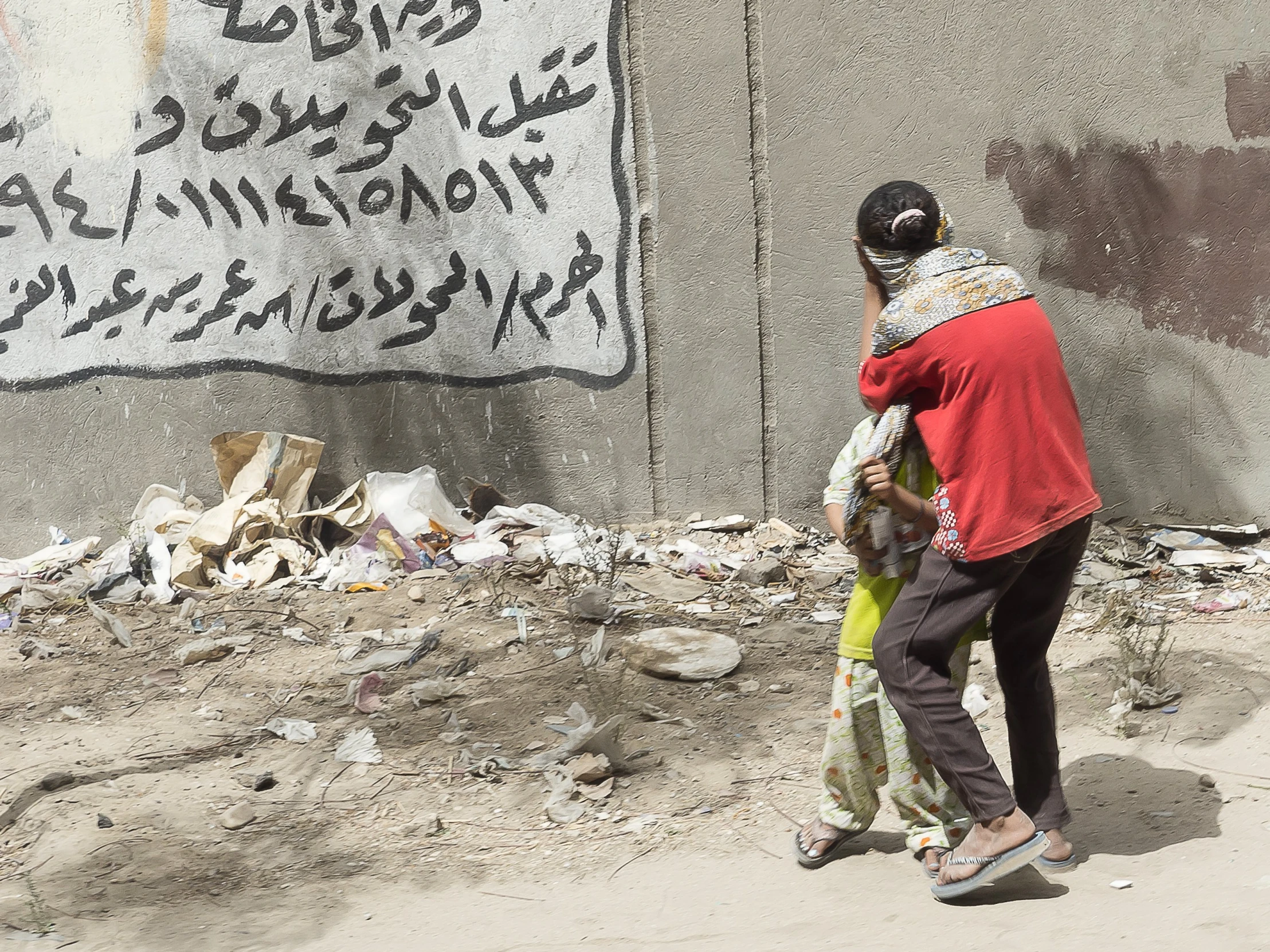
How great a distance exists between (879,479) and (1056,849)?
95cm

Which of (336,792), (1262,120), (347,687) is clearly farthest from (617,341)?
(1262,120)

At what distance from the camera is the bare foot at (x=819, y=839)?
271cm

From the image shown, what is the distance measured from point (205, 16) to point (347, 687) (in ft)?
8.87

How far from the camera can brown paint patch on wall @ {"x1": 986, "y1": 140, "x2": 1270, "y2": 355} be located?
4.62m

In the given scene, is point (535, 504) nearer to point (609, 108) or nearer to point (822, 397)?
point (822, 397)

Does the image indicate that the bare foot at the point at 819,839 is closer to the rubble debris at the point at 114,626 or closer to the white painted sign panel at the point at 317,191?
the white painted sign panel at the point at 317,191

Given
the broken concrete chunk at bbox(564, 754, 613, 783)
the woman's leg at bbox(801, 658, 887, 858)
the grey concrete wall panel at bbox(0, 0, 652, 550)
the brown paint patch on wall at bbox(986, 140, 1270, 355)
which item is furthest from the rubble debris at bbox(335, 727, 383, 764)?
the brown paint patch on wall at bbox(986, 140, 1270, 355)

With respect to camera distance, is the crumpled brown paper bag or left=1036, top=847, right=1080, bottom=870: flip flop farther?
the crumpled brown paper bag

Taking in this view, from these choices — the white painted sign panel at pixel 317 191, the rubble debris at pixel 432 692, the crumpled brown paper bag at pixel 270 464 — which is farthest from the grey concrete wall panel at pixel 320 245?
the rubble debris at pixel 432 692

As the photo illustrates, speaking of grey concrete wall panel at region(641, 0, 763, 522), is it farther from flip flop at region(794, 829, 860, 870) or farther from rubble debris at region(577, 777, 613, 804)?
flip flop at region(794, 829, 860, 870)

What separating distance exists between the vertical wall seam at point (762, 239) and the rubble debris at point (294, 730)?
212cm

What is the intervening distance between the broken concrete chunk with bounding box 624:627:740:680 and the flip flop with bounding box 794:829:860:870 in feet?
3.43

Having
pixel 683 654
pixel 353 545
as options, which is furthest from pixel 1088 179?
pixel 353 545

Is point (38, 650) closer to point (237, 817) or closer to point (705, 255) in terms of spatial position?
point (237, 817)
